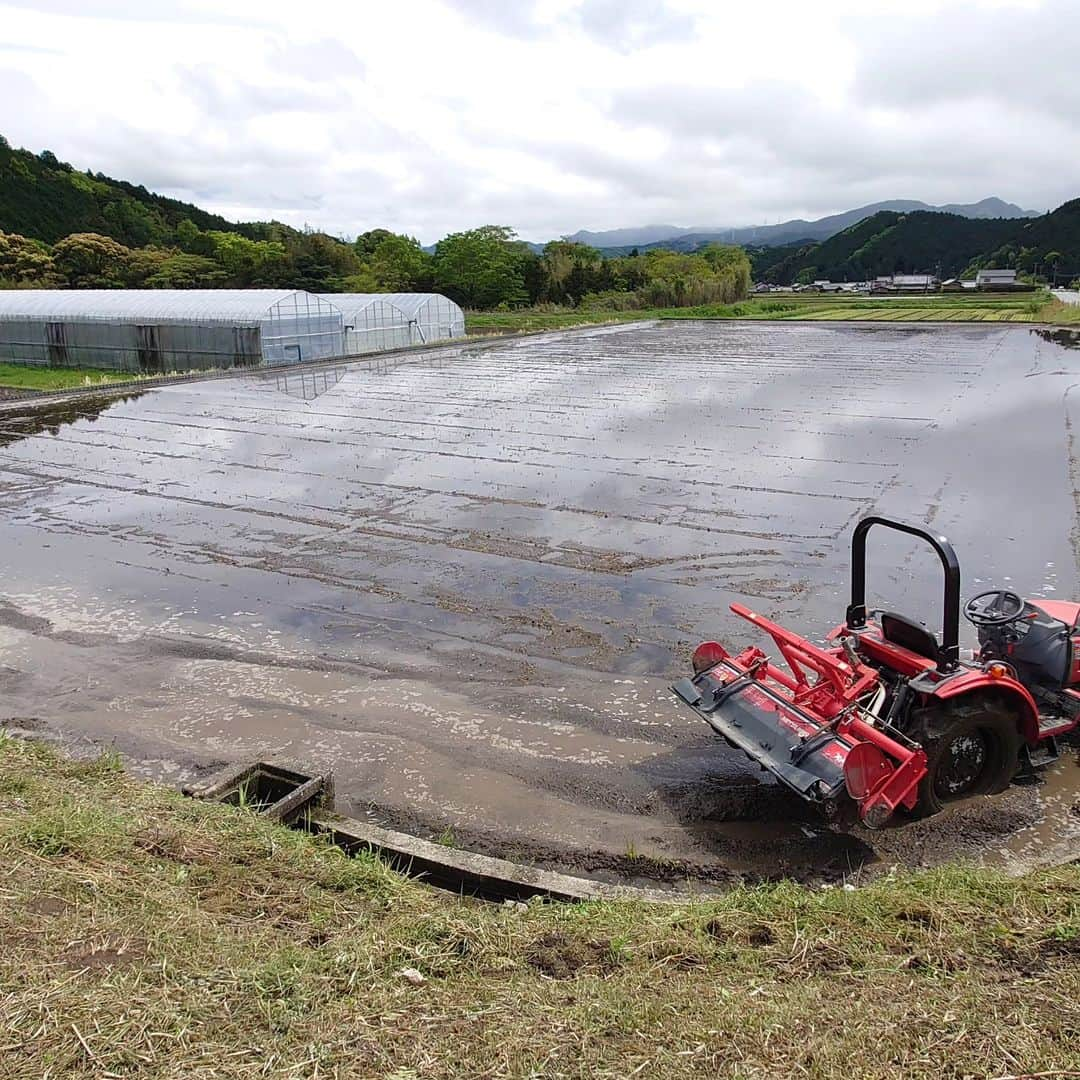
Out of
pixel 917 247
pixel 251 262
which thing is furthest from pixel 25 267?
pixel 917 247

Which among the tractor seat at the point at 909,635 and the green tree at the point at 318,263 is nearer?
the tractor seat at the point at 909,635

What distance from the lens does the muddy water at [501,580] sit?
5.11 metres

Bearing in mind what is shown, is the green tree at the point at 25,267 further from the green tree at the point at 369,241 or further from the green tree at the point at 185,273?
the green tree at the point at 369,241

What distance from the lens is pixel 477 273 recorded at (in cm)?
5366

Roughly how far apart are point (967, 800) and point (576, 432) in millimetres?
12321

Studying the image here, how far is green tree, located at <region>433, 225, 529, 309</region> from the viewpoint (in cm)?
5381

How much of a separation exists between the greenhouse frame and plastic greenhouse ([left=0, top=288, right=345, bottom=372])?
42.1 inches

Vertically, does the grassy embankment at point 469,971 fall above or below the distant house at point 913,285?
below

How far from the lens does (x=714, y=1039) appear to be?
2.61m

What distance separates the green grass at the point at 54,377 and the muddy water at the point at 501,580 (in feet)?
14.2

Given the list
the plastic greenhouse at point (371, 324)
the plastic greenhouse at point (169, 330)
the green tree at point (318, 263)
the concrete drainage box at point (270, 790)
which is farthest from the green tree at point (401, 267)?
the concrete drainage box at point (270, 790)

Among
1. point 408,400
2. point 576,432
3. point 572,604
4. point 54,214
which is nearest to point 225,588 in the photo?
point 572,604

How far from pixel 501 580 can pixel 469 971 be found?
5843 mm

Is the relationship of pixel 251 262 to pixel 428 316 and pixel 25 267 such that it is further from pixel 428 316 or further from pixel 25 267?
pixel 428 316
